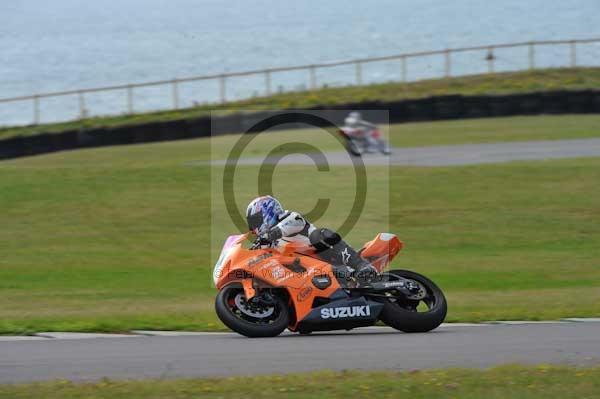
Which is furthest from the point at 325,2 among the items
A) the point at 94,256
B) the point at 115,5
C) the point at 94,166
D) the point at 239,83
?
the point at 94,256

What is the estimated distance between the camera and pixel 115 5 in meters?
146

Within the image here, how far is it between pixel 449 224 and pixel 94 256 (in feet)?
22.0

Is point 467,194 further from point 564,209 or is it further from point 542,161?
point 542,161

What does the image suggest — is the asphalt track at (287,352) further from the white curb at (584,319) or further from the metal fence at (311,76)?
the metal fence at (311,76)

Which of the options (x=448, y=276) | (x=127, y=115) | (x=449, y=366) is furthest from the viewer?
(x=127, y=115)

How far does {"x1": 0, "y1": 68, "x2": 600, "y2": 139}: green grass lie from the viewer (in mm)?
32500

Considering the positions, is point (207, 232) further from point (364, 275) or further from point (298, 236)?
point (364, 275)

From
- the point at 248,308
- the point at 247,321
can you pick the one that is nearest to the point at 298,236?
the point at 248,308

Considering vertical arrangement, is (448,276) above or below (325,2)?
below

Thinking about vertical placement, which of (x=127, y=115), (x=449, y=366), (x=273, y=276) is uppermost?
(x=127, y=115)

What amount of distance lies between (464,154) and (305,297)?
17.6 m

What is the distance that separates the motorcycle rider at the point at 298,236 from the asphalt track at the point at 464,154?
15329 millimetres

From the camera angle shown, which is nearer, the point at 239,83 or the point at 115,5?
the point at 239,83

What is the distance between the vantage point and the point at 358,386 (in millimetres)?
7664
